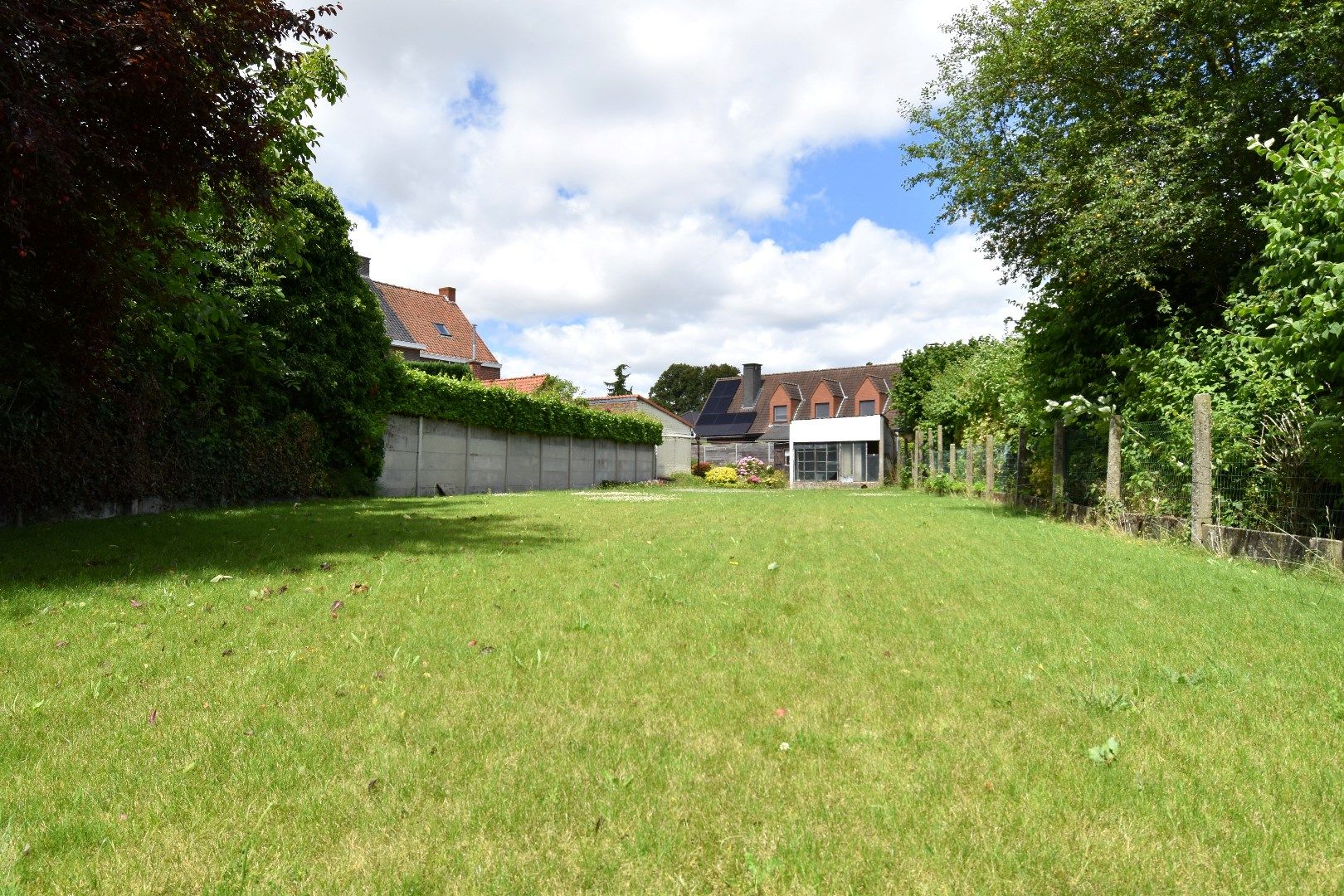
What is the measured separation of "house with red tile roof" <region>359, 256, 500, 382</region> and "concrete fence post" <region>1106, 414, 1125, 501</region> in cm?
3036

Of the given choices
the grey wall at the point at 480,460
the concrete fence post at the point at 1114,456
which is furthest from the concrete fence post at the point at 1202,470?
the grey wall at the point at 480,460

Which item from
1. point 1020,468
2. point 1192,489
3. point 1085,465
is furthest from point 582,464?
point 1192,489

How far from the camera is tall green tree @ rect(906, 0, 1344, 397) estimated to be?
10.2m

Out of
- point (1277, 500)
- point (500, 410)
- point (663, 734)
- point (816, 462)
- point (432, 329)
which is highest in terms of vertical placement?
point (432, 329)

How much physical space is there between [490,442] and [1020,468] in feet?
46.7

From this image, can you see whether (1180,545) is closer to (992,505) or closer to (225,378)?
(992,505)

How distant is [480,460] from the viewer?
22.9 metres

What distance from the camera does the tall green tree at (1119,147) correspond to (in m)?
A: 10.2

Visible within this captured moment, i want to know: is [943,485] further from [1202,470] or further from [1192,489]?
[1202,470]

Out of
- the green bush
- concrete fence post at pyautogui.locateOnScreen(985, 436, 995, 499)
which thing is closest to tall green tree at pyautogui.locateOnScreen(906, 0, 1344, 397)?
concrete fence post at pyautogui.locateOnScreen(985, 436, 995, 499)

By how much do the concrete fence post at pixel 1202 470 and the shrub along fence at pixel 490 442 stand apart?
16.2m

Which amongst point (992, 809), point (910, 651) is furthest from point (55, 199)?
point (992, 809)

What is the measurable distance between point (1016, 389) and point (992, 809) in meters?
14.7

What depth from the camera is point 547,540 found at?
28.6ft
